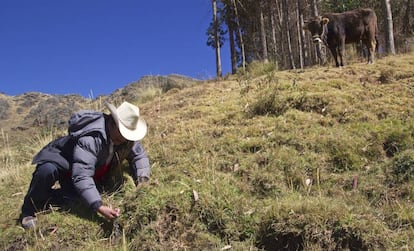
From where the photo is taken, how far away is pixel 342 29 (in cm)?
1055

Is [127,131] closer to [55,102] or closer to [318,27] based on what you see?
[318,27]

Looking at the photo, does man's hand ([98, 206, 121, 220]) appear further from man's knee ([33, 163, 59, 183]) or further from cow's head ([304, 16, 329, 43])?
cow's head ([304, 16, 329, 43])

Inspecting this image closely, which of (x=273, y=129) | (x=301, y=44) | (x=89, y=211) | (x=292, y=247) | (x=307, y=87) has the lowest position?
(x=292, y=247)

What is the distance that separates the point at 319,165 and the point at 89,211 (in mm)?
2527

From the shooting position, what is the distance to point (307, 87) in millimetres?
7129

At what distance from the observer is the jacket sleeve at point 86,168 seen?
13.0 feet

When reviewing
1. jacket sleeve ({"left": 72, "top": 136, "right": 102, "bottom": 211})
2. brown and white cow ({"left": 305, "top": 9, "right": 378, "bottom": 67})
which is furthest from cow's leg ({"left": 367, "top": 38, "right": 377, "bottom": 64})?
jacket sleeve ({"left": 72, "top": 136, "right": 102, "bottom": 211})

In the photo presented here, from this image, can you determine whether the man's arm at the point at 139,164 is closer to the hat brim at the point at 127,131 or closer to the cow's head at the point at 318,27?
the hat brim at the point at 127,131

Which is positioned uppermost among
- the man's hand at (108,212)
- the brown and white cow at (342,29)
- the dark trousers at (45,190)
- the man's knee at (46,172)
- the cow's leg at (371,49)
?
the brown and white cow at (342,29)

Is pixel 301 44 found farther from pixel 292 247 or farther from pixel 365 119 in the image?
pixel 292 247

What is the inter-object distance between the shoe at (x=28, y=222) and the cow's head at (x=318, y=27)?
312 inches

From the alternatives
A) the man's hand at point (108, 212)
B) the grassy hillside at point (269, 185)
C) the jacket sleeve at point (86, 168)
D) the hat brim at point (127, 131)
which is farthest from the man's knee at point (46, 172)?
the hat brim at point (127, 131)

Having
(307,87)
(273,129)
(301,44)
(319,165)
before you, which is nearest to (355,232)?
(319,165)

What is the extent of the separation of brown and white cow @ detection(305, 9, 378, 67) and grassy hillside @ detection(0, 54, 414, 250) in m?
3.88
